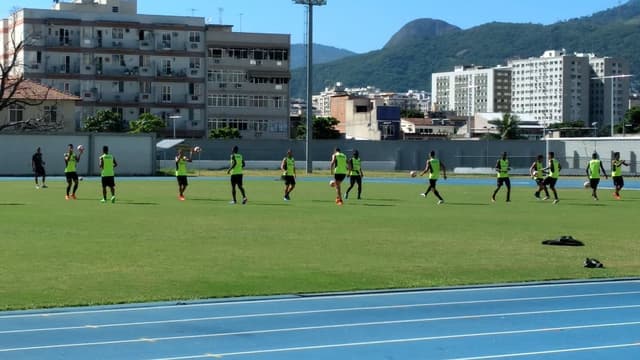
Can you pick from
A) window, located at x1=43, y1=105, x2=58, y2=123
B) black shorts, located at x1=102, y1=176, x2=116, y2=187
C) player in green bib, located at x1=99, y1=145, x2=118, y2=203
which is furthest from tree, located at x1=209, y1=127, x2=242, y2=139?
black shorts, located at x1=102, y1=176, x2=116, y2=187

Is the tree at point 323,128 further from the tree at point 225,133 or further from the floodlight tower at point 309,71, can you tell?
the floodlight tower at point 309,71

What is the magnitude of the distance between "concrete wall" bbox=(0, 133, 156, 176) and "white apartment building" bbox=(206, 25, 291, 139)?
42.2 meters

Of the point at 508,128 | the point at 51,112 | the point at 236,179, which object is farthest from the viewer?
the point at 508,128

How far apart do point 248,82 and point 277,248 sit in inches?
3547

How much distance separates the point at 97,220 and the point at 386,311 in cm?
1330

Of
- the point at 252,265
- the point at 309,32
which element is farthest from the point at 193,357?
the point at 309,32

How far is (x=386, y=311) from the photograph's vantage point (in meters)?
10.9

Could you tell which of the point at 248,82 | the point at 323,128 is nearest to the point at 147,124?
the point at 248,82

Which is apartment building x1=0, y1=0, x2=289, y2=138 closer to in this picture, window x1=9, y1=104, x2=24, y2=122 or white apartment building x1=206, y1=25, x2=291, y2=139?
white apartment building x1=206, y1=25, x2=291, y2=139

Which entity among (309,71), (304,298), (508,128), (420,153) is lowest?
(304,298)

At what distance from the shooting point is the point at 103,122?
3654 inches

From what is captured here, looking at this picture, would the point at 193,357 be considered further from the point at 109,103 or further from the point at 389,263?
the point at 109,103

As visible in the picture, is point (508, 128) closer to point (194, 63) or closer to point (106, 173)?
point (194, 63)

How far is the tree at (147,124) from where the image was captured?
9262cm
